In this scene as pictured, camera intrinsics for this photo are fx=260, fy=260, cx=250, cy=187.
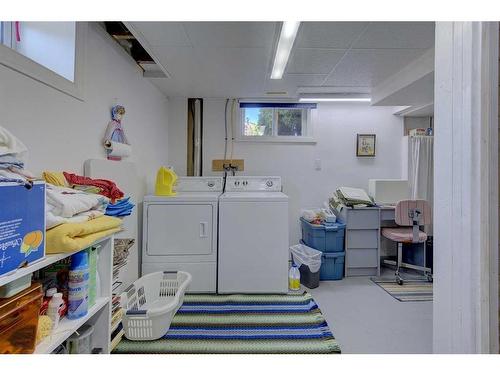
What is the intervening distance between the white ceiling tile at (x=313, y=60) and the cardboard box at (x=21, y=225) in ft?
6.52

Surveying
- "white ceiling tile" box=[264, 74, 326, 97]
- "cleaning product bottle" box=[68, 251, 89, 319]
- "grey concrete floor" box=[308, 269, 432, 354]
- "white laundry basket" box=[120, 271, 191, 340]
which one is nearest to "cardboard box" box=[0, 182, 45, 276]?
"cleaning product bottle" box=[68, 251, 89, 319]

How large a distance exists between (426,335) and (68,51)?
308 centimetres

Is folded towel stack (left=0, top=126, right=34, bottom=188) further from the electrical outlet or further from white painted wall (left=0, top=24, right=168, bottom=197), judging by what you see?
the electrical outlet

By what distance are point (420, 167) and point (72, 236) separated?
386 centimetres

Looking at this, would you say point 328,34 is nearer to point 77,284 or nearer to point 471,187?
point 471,187

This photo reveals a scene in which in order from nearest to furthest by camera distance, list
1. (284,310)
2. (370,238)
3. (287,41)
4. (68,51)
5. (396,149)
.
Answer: (68,51) < (287,41) < (284,310) < (370,238) < (396,149)

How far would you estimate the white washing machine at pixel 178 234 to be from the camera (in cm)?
249

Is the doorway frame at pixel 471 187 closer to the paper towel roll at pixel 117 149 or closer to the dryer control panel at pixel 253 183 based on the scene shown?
the paper towel roll at pixel 117 149

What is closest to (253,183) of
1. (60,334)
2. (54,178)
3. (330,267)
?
(330,267)

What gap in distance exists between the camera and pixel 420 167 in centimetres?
345

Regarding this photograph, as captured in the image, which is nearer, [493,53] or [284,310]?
[493,53]

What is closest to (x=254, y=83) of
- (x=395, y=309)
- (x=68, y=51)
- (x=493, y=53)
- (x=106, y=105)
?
(x=106, y=105)
